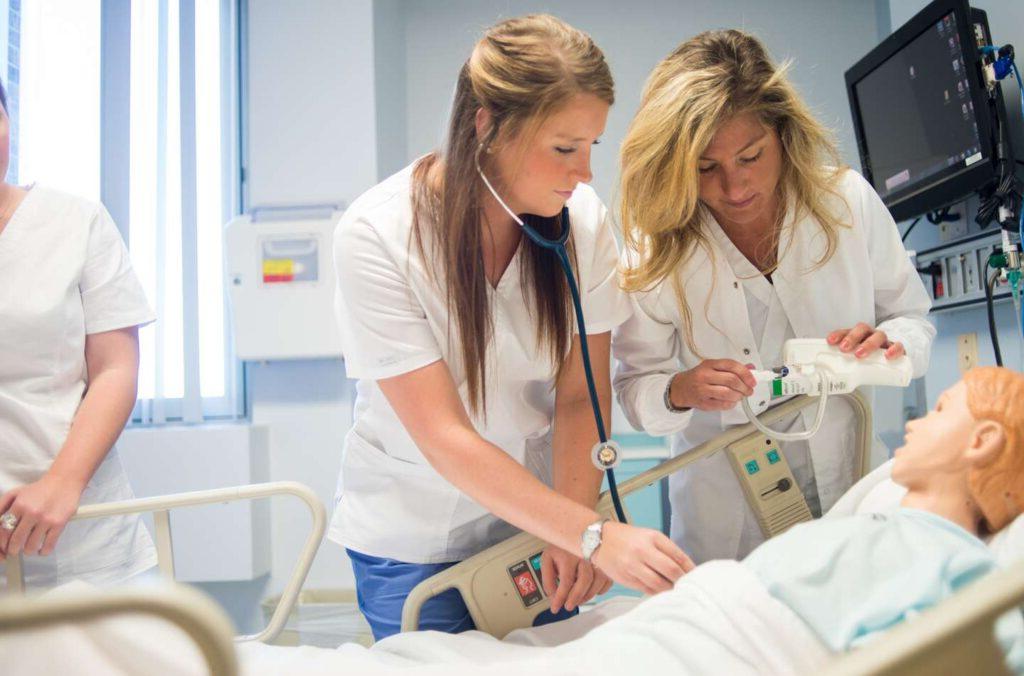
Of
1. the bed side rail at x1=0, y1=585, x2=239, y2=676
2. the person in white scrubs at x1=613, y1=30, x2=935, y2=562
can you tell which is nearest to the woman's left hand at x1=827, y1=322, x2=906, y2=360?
the person in white scrubs at x1=613, y1=30, x2=935, y2=562

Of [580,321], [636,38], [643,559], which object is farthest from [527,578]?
[636,38]

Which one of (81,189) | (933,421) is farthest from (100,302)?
(81,189)

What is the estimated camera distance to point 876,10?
402cm

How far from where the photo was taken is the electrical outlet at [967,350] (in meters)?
3.01

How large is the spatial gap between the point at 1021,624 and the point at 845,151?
3.38 m

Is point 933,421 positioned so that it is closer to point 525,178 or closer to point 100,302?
point 525,178

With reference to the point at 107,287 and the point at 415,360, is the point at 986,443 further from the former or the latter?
the point at 107,287

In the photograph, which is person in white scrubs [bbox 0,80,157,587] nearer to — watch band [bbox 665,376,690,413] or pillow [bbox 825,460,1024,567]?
watch band [bbox 665,376,690,413]

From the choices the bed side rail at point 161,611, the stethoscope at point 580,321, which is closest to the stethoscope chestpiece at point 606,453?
the stethoscope at point 580,321

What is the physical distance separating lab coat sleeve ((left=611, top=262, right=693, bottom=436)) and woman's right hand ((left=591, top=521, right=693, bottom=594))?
1.21 ft

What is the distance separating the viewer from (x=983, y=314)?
2.95 metres

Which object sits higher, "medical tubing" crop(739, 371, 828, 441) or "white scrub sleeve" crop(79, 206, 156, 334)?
"white scrub sleeve" crop(79, 206, 156, 334)

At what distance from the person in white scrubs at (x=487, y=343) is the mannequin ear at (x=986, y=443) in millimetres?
409

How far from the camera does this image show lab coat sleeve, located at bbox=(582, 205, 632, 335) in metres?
1.51
